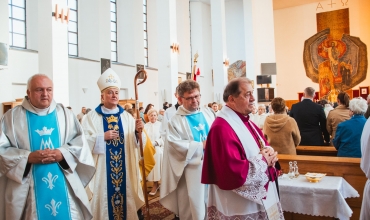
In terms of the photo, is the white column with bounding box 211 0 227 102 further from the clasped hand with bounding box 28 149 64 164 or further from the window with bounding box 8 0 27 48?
the clasped hand with bounding box 28 149 64 164

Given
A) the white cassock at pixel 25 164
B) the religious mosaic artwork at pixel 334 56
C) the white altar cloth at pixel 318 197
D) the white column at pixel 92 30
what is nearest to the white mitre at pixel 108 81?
the white cassock at pixel 25 164

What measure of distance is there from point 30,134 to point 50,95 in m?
0.40

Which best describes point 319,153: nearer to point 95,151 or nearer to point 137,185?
point 137,185

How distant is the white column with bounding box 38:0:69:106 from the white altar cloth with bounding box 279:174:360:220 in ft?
22.2

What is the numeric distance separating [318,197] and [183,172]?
146 cm

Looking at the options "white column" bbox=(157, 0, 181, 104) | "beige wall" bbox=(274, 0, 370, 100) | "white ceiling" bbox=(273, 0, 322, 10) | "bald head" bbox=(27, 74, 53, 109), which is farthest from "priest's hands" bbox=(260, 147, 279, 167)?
"white ceiling" bbox=(273, 0, 322, 10)

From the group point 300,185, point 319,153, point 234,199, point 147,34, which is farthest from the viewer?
point 147,34

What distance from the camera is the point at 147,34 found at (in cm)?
1825

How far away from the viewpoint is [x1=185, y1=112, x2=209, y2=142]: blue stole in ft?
12.9

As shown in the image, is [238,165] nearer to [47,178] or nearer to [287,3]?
[47,178]

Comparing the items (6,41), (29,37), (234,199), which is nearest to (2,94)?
(6,41)

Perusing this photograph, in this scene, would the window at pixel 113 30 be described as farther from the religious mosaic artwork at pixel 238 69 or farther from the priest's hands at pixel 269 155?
the priest's hands at pixel 269 155

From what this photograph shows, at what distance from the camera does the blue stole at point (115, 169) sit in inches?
158

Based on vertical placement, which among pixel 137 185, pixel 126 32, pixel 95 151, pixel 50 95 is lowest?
pixel 137 185
